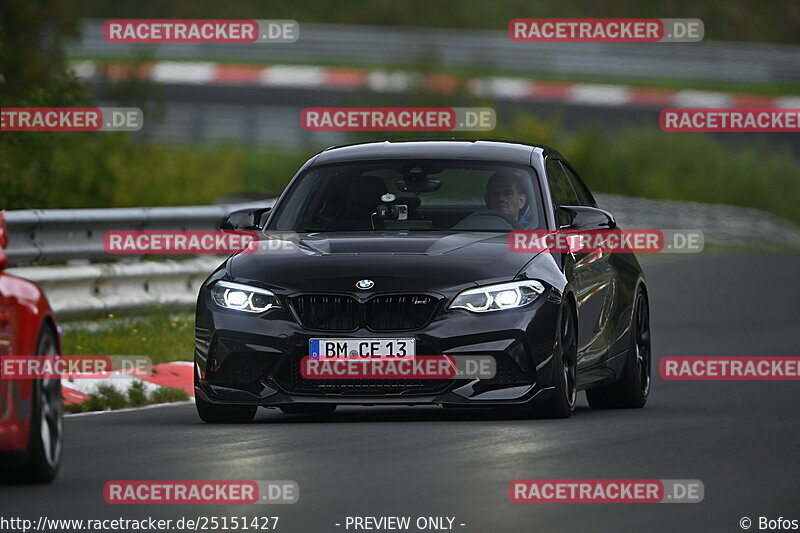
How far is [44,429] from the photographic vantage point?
9086mm

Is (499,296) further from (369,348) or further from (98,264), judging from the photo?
(98,264)

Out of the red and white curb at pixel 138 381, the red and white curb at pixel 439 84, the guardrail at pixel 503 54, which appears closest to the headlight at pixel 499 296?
the red and white curb at pixel 138 381

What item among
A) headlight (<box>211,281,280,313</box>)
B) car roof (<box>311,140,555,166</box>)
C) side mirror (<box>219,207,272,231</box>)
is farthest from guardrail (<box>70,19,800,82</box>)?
headlight (<box>211,281,280,313</box>)

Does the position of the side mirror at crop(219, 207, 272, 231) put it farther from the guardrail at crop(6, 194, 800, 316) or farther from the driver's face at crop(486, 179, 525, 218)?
the guardrail at crop(6, 194, 800, 316)

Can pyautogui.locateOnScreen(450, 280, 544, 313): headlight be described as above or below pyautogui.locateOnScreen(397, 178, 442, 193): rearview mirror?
below

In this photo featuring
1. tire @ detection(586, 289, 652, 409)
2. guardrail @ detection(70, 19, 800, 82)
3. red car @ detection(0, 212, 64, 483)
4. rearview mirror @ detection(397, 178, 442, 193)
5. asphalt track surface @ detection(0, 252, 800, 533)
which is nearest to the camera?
asphalt track surface @ detection(0, 252, 800, 533)

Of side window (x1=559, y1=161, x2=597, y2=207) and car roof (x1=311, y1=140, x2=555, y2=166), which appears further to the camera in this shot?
side window (x1=559, y1=161, x2=597, y2=207)

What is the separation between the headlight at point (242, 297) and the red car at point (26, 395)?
2.23 meters

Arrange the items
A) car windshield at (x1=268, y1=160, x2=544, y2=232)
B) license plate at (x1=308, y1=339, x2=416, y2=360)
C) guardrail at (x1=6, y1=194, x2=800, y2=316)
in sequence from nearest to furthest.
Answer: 1. license plate at (x1=308, y1=339, x2=416, y2=360)
2. car windshield at (x1=268, y1=160, x2=544, y2=232)
3. guardrail at (x1=6, y1=194, x2=800, y2=316)

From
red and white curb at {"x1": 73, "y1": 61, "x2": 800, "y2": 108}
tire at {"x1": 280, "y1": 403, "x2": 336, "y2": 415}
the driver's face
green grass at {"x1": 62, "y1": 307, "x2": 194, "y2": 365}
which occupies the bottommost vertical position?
red and white curb at {"x1": 73, "y1": 61, "x2": 800, "y2": 108}

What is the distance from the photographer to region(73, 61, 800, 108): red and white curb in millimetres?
51684

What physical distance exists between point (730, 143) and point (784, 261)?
20261 mm

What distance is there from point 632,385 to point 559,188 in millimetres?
1283

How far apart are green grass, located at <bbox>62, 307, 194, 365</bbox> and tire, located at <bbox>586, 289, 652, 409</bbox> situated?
3.32m
